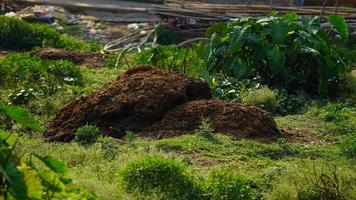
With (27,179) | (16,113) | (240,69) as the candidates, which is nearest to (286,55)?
(240,69)

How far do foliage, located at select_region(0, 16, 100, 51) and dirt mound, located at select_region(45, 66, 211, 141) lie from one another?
5.85 m

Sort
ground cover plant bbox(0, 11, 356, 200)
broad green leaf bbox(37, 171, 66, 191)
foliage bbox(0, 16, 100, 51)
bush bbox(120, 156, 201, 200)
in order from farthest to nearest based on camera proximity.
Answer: foliage bbox(0, 16, 100, 51), bush bbox(120, 156, 201, 200), ground cover plant bbox(0, 11, 356, 200), broad green leaf bbox(37, 171, 66, 191)

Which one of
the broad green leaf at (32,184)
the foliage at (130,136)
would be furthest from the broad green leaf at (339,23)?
the broad green leaf at (32,184)

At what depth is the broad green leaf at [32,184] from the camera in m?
3.29

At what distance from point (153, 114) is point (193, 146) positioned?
0.89 metres

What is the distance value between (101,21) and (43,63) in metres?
8.54

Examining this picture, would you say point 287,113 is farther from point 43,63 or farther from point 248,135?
point 43,63

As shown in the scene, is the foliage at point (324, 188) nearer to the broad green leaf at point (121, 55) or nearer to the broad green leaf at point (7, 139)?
the broad green leaf at point (7, 139)

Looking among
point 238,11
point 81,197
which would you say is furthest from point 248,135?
point 238,11

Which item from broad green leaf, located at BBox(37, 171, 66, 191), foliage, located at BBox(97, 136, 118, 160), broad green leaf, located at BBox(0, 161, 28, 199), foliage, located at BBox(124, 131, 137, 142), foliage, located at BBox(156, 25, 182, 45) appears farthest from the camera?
foliage, located at BBox(156, 25, 182, 45)

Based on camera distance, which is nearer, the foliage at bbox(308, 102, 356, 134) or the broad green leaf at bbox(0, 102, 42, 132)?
the broad green leaf at bbox(0, 102, 42, 132)

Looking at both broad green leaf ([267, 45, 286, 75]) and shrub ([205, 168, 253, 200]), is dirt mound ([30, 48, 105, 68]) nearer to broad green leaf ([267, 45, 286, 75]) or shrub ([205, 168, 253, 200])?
broad green leaf ([267, 45, 286, 75])

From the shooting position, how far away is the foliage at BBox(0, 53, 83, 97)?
29.6ft

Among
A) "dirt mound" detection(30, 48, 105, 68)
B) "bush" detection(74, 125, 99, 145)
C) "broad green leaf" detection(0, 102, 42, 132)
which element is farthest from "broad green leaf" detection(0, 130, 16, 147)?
"dirt mound" detection(30, 48, 105, 68)
